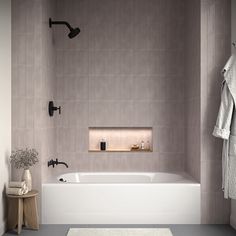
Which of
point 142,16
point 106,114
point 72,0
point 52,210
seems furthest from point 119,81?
point 52,210

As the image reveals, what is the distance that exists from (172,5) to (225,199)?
2.53 meters

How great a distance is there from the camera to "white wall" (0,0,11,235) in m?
4.02

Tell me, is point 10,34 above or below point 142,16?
below

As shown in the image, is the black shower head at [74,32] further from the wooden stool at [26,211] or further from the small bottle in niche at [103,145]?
the wooden stool at [26,211]

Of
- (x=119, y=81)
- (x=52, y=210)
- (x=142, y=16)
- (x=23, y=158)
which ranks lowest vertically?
(x=52, y=210)

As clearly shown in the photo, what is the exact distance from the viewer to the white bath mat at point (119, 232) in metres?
3.86

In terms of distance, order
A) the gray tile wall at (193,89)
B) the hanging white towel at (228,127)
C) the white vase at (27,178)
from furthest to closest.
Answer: the gray tile wall at (193,89)
the white vase at (27,178)
the hanging white towel at (228,127)

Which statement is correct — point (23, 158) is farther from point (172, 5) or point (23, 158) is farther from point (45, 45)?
point (172, 5)

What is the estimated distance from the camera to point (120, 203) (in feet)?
14.0

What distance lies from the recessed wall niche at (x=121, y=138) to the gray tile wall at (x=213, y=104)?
1.13 m

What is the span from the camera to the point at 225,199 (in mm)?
4301

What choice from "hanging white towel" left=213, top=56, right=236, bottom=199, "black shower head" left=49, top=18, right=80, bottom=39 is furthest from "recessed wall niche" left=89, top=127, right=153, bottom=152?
"hanging white towel" left=213, top=56, right=236, bottom=199

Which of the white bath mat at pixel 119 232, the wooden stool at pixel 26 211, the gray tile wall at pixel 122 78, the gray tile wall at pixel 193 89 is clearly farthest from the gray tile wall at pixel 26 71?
the gray tile wall at pixel 193 89

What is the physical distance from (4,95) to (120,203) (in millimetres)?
1634
